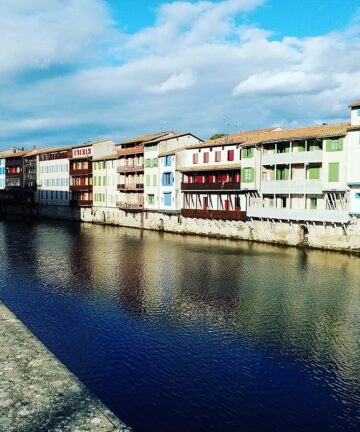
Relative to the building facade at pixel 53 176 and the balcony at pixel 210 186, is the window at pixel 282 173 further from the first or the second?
the building facade at pixel 53 176

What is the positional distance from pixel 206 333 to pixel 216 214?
4019 cm

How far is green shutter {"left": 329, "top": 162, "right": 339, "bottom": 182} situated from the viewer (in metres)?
48.6

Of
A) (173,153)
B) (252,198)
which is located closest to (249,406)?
(252,198)

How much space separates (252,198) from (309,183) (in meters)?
9.30

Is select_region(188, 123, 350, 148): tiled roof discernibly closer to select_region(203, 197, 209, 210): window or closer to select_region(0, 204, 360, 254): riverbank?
select_region(203, 197, 209, 210): window

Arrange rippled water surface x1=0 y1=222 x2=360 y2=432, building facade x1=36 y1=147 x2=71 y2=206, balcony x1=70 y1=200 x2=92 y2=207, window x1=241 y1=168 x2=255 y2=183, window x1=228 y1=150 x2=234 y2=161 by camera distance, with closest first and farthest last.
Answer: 1. rippled water surface x1=0 y1=222 x2=360 y2=432
2. window x1=241 y1=168 x2=255 y2=183
3. window x1=228 y1=150 x2=234 y2=161
4. balcony x1=70 y1=200 x2=92 y2=207
5. building facade x1=36 y1=147 x2=71 y2=206

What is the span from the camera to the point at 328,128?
5141 cm

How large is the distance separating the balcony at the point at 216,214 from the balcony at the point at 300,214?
69.2 inches

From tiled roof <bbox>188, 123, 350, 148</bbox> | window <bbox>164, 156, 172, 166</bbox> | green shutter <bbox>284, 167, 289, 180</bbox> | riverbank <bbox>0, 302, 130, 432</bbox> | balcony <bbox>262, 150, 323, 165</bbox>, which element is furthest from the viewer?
window <bbox>164, 156, 172, 166</bbox>

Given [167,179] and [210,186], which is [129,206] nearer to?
[167,179]

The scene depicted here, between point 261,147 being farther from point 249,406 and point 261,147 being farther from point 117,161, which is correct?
point 249,406

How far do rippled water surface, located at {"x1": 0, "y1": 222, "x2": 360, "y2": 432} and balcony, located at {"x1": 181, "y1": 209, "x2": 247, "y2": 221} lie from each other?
1369 cm

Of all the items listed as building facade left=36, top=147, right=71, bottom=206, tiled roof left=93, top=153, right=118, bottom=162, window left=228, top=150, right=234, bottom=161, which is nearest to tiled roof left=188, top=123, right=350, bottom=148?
window left=228, top=150, right=234, bottom=161

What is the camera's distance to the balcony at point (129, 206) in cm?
7900
